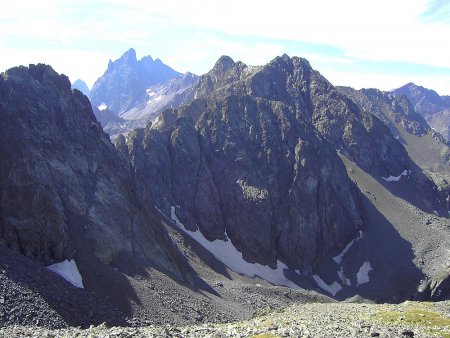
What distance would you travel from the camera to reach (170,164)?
170m

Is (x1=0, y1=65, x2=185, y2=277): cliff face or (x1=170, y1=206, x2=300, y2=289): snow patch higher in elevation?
(x1=0, y1=65, x2=185, y2=277): cliff face

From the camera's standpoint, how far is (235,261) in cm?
14275

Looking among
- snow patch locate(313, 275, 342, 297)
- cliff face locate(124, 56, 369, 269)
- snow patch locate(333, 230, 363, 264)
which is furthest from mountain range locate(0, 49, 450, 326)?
snow patch locate(313, 275, 342, 297)

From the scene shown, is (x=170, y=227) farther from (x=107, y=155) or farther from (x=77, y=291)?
(x=77, y=291)

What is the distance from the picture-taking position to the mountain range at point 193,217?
82688 millimetres

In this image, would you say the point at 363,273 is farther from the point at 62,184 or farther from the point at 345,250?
the point at 62,184

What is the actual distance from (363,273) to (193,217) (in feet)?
191

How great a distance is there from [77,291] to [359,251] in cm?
11668

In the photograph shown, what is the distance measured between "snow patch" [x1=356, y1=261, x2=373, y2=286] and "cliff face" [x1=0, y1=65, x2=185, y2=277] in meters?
68.3

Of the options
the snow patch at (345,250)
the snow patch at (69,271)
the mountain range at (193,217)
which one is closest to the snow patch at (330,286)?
the mountain range at (193,217)

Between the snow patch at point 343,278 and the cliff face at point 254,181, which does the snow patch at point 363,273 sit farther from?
the cliff face at point 254,181

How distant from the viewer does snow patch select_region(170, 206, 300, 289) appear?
139625 mm

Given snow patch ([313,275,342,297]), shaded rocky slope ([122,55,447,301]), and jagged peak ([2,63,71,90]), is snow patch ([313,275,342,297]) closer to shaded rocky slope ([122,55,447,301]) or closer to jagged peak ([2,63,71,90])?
shaded rocky slope ([122,55,447,301])

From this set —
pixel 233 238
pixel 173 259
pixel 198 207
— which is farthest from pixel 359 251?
pixel 173 259
